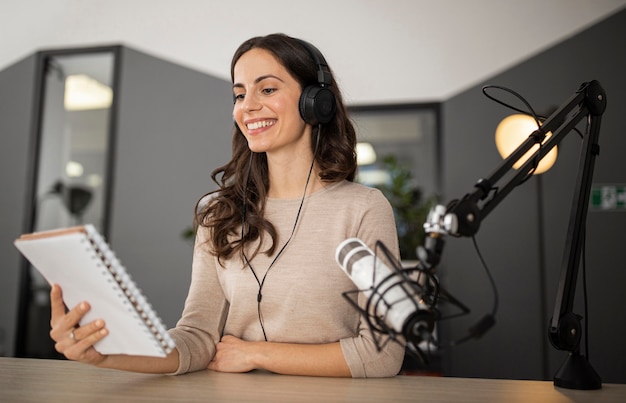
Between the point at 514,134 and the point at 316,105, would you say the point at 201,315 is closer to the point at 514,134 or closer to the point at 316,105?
the point at 316,105

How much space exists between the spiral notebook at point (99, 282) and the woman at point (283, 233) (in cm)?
27

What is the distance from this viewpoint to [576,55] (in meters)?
3.82

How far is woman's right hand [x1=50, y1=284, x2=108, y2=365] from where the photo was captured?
1054 millimetres

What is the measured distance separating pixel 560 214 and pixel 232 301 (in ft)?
9.66

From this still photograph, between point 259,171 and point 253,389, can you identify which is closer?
point 253,389

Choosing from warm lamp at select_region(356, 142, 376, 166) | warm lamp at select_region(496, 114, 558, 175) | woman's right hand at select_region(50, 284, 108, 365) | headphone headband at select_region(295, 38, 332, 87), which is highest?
warm lamp at select_region(356, 142, 376, 166)

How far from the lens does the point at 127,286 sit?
96 centimetres

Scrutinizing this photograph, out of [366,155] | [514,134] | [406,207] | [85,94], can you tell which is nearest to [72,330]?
[514,134]

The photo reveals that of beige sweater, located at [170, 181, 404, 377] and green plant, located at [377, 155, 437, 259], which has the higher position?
green plant, located at [377, 155, 437, 259]

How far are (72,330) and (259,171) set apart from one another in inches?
29.1

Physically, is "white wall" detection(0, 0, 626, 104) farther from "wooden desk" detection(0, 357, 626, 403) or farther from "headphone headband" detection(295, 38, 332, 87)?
"wooden desk" detection(0, 357, 626, 403)

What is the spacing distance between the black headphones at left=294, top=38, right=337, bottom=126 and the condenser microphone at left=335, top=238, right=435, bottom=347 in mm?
716

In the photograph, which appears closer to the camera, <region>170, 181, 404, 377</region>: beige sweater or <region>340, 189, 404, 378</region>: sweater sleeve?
<region>340, 189, 404, 378</region>: sweater sleeve

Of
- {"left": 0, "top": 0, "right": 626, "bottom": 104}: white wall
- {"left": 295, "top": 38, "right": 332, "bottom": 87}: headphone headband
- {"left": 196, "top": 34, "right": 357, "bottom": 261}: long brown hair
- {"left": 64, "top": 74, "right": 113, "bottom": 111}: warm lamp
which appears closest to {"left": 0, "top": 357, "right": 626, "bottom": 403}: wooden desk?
{"left": 196, "top": 34, "right": 357, "bottom": 261}: long brown hair
